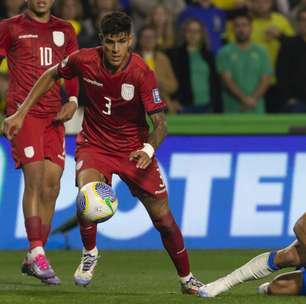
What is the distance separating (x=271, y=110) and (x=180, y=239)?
276 inches

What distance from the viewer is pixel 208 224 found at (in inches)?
591

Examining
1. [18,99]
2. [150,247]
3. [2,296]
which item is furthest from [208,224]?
[2,296]

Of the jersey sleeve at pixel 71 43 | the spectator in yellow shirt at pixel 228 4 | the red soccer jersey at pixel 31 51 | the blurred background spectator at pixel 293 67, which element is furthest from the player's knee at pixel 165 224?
the spectator in yellow shirt at pixel 228 4

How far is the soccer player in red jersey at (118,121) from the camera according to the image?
998 centimetres

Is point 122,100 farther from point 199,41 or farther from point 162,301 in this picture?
point 199,41

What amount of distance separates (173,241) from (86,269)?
81 cm

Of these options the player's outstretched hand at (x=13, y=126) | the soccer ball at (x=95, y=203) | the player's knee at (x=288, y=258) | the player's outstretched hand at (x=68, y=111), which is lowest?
the player's knee at (x=288, y=258)

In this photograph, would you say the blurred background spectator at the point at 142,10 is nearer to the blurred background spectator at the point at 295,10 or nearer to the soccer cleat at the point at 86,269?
the blurred background spectator at the point at 295,10

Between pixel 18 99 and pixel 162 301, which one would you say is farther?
pixel 18 99

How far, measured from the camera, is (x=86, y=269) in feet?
34.4

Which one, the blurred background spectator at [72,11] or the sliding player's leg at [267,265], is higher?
the sliding player's leg at [267,265]

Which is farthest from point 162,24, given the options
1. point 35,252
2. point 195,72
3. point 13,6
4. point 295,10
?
point 35,252

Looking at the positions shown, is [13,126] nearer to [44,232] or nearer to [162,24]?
[44,232]

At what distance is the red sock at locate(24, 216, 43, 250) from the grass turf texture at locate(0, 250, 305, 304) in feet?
1.13
